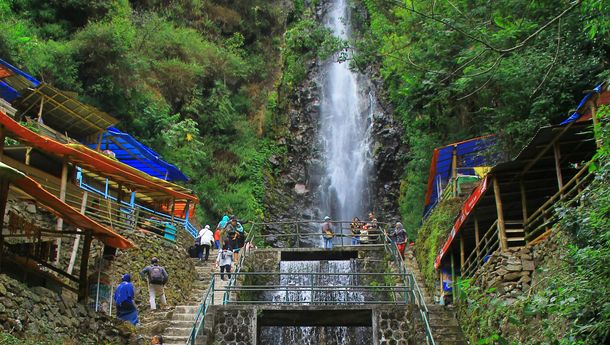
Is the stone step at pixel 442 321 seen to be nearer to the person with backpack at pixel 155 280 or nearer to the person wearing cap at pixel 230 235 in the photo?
the person with backpack at pixel 155 280

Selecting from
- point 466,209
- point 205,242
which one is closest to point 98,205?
point 205,242

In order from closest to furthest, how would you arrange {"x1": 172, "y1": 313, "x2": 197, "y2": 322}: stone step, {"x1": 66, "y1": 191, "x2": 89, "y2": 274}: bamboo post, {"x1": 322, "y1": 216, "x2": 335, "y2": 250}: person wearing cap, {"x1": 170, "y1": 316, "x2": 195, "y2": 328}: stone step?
{"x1": 170, "y1": 316, "x2": 195, "y2": 328}: stone step → {"x1": 172, "y1": 313, "x2": 197, "y2": 322}: stone step → {"x1": 66, "y1": 191, "x2": 89, "y2": 274}: bamboo post → {"x1": 322, "y1": 216, "x2": 335, "y2": 250}: person wearing cap

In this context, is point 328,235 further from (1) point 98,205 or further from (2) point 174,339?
(2) point 174,339

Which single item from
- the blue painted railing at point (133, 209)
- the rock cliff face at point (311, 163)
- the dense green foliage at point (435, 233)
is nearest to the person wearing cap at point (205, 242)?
the blue painted railing at point (133, 209)

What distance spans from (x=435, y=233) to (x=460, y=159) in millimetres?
3586

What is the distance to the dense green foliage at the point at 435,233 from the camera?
15.8 metres

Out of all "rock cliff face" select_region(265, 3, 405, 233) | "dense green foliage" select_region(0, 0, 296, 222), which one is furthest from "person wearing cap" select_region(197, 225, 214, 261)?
"rock cliff face" select_region(265, 3, 405, 233)

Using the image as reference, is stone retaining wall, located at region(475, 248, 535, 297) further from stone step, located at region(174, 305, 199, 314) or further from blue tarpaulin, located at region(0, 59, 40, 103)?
blue tarpaulin, located at region(0, 59, 40, 103)

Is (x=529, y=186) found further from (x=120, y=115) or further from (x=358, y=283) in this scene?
(x=120, y=115)

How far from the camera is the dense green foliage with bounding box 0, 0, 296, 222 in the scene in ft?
71.3

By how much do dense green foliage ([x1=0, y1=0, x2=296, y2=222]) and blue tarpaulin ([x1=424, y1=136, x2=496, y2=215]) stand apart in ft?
29.5

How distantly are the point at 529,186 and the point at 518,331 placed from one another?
411 cm

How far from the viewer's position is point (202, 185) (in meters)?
25.6

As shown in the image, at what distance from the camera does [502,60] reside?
1459 cm
